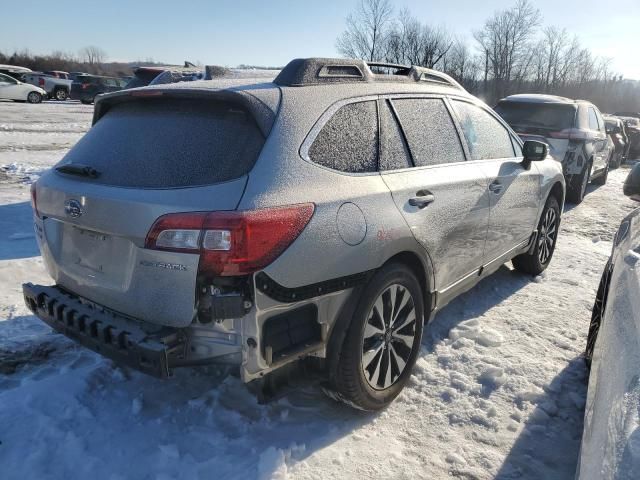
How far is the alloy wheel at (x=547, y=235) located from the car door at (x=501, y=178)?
43 cm

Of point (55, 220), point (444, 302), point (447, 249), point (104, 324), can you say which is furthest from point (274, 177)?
point (444, 302)

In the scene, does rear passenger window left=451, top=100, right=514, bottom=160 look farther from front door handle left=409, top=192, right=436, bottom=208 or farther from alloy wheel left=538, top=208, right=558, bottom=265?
alloy wheel left=538, top=208, right=558, bottom=265

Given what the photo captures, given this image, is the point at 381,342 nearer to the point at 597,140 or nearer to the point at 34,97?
the point at 597,140

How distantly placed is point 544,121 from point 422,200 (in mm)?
7140

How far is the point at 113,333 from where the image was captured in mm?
2303

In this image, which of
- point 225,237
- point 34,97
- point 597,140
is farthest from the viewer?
point 34,97

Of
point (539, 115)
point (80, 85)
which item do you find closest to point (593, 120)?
point (539, 115)

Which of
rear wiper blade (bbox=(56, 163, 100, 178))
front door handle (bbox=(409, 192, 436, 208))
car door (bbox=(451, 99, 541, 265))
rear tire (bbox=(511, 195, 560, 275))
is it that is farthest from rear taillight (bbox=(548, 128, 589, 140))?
rear wiper blade (bbox=(56, 163, 100, 178))

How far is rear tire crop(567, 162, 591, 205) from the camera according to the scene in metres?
9.14

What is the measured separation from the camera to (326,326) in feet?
8.03

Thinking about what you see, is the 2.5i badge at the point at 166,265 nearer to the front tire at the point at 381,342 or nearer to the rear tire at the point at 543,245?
the front tire at the point at 381,342

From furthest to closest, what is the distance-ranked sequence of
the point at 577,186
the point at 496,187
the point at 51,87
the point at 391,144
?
the point at 51,87 → the point at 577,186 → the point at 496,187 → the point at 391,144

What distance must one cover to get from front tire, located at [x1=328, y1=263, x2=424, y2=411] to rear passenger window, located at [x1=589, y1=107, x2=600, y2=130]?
27.2ft

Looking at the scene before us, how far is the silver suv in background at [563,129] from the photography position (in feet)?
28.6
